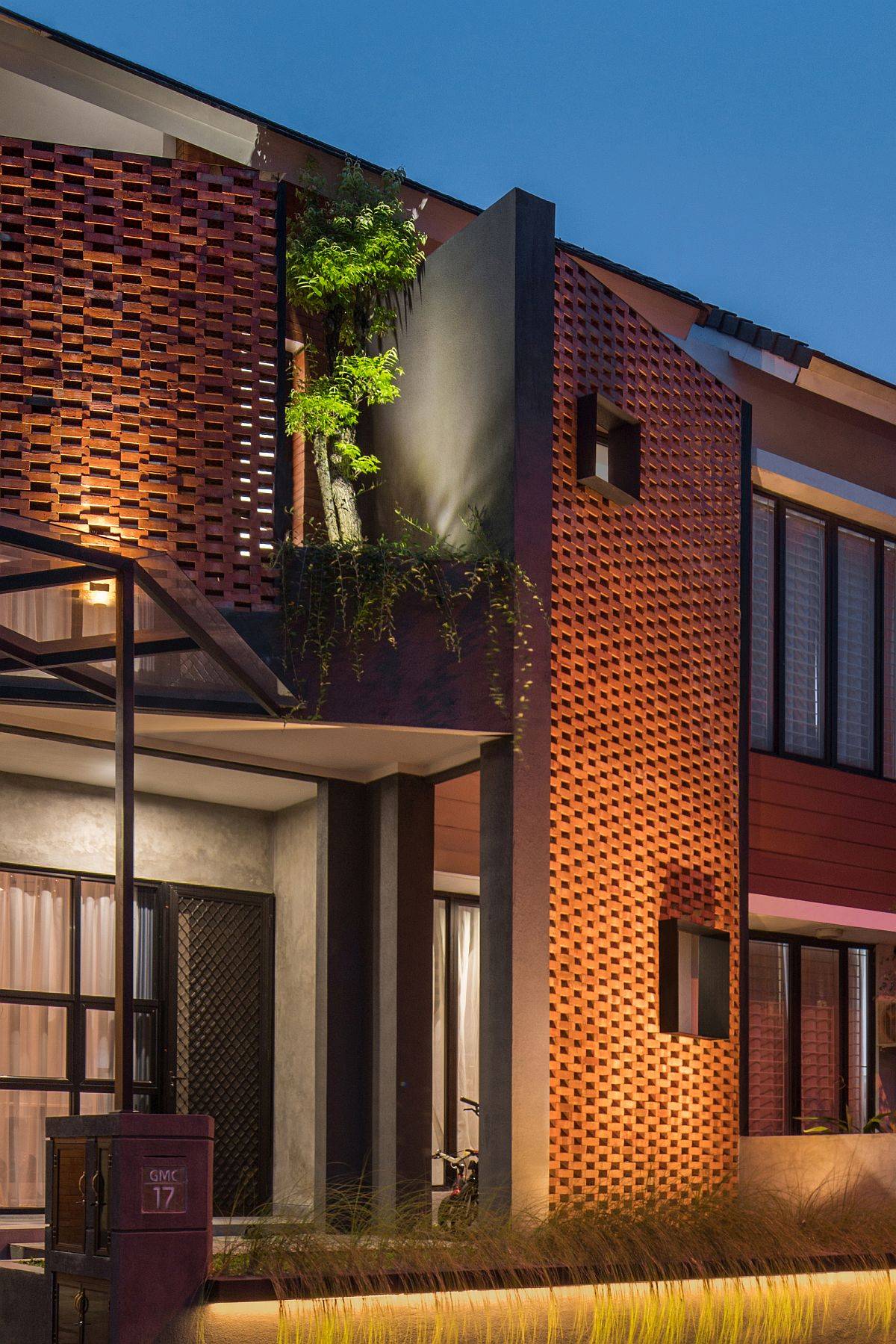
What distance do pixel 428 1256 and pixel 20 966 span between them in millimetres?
4544

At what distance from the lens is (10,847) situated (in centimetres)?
1138

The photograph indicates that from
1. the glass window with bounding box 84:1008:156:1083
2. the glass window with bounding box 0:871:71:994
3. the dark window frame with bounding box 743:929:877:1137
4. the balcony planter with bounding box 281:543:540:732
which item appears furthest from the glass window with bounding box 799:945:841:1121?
the glass window with bounding box 0:871:71:994

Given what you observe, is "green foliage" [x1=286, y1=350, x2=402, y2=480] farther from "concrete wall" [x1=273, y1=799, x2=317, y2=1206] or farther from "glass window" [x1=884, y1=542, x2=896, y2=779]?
"glass window" [x1=884, y1=542, x2=896, y2=779]

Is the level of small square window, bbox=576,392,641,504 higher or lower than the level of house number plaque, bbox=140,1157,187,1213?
higher

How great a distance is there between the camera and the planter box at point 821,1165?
11.7m

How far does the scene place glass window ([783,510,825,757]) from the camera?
599 inches

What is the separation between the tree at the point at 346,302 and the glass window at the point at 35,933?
11.4ft

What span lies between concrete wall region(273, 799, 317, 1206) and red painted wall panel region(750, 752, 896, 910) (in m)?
4.36

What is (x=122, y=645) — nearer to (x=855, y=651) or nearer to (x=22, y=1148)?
(x=22, y=1148)

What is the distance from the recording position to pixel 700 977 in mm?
11734

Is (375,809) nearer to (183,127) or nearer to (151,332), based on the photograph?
(151,332)

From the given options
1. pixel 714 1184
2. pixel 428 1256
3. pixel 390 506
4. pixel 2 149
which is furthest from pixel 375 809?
pixel 2 149

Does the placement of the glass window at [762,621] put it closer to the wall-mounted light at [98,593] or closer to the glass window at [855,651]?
the glass window at [855,651]

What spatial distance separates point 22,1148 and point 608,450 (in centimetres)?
673
